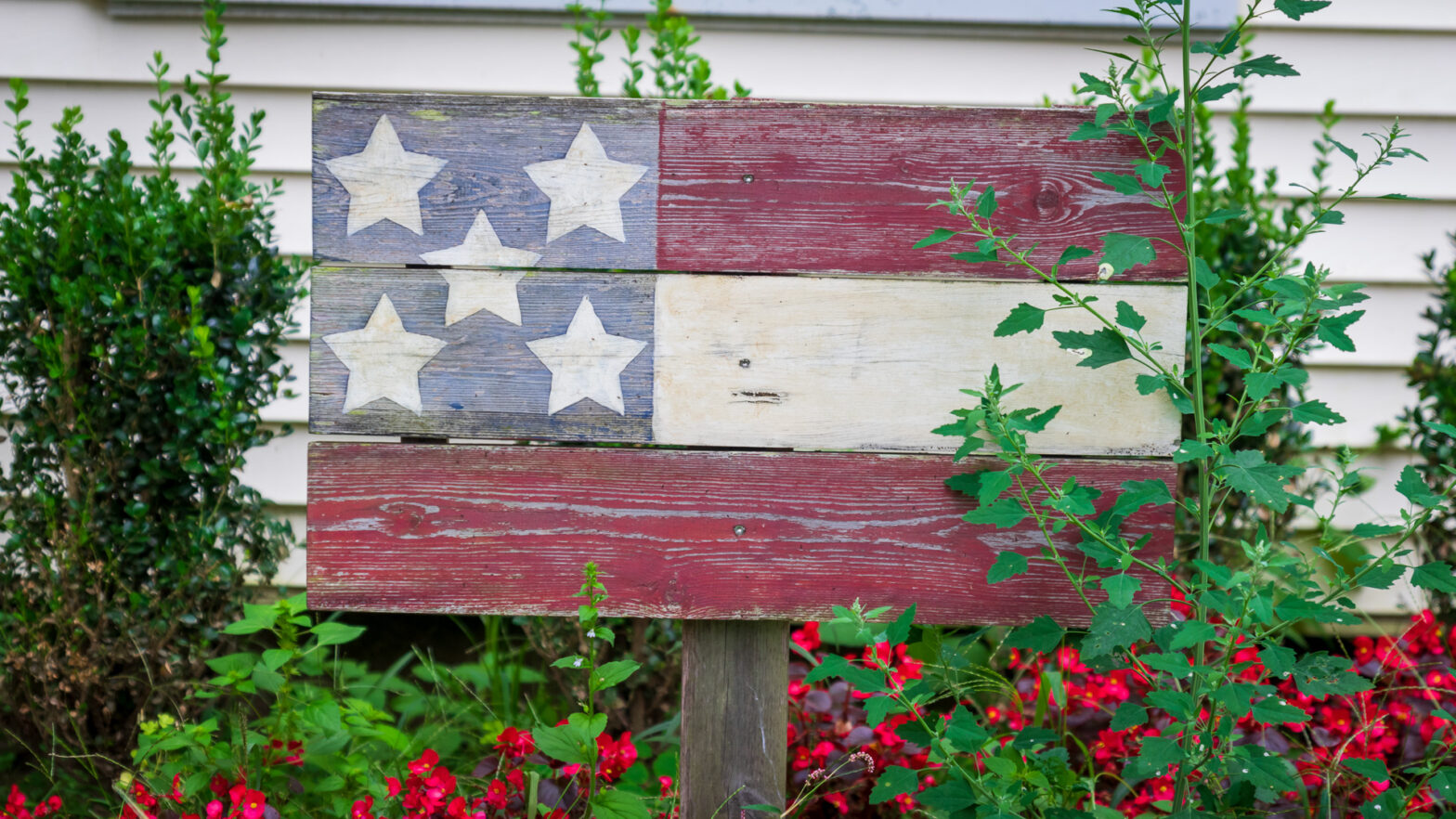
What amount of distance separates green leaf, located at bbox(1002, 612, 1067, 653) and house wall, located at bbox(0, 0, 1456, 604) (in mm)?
1836

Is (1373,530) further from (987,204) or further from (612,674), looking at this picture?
(612,674)

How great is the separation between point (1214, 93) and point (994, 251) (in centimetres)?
36

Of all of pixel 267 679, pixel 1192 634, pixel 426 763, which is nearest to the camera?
pixel 1192 634

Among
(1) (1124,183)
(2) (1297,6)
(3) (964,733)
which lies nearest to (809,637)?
(3) (964,733)

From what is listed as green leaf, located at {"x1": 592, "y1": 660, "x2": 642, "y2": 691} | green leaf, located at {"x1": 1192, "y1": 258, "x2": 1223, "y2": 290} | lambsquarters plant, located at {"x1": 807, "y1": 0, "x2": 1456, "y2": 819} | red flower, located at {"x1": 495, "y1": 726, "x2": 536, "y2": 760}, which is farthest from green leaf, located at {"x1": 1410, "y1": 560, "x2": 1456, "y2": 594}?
red flower, located at {"x1": 495, "y1": 726, "x2": 536, "y2": 760}

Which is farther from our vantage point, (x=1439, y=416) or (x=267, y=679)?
(x=1439, y=416)

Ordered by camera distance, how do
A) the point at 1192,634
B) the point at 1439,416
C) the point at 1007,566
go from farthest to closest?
1. the point at 1439,416
2. the point at 1007,566
3. the point at 1192,634

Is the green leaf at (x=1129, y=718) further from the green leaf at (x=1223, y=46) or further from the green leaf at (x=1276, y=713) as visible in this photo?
the green leaf at (x=1223, y=46)

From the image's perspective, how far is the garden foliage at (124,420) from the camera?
204cm

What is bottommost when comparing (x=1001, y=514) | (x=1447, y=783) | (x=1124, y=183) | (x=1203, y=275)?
(x=1447, y=783)

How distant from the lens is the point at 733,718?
1.64m

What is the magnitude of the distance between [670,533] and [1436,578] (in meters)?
1.09

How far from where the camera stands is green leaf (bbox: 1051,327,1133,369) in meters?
1.35

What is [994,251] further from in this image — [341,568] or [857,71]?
[857,71]
